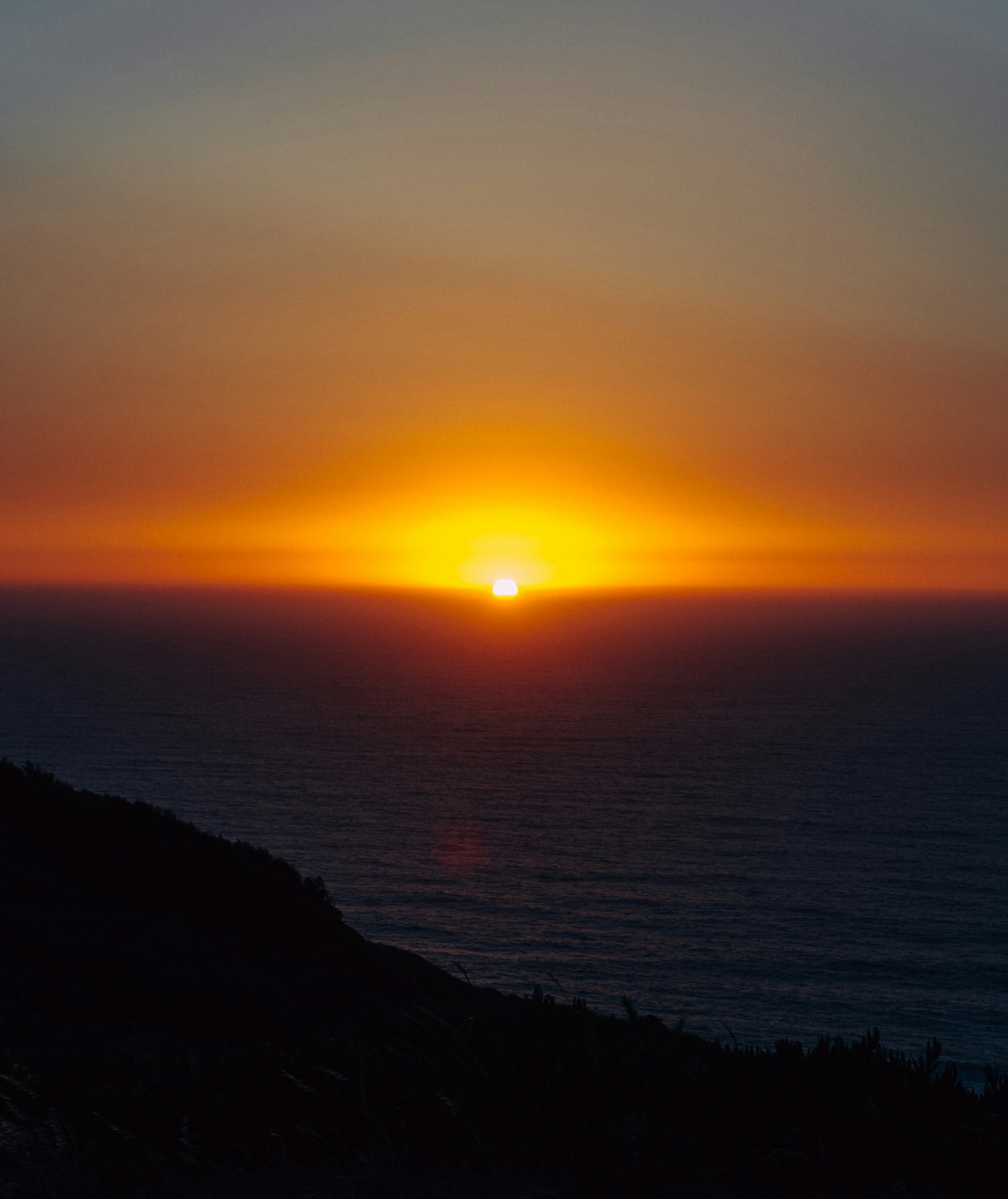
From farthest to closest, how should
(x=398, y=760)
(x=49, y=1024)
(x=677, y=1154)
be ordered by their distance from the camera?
1. (x=398, y=760)
2. (x=49, y=1024)
3. (x=677, y=1154)

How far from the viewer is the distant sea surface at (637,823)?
43.7 meters

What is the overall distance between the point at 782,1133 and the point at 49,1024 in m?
11.8

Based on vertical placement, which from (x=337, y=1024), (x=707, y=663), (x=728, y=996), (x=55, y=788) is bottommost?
(x=728, y=996)

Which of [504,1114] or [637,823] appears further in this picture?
[637,823]

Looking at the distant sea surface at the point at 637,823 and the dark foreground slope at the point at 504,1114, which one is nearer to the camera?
the dark foreground slope at the point at 504,1114

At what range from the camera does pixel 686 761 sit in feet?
316

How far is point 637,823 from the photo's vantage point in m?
72.2

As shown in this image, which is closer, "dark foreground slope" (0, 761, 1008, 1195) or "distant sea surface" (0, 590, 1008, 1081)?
"dark foreground slope" (0, 761, 1008, 1195)

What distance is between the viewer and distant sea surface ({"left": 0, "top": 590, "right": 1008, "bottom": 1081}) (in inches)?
1720

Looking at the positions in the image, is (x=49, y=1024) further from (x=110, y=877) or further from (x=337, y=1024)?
(x=110, y=877)

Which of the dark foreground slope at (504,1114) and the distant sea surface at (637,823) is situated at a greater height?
the dark foreground slope at (504,1114)

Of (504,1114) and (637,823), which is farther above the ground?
(504,1114)

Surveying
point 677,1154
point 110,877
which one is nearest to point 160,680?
point 110,877

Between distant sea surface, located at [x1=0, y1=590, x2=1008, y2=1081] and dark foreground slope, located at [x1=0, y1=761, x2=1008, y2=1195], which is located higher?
dark foreground slope, located at [x1=0, y1=761, x2=1008, y2=1195]
